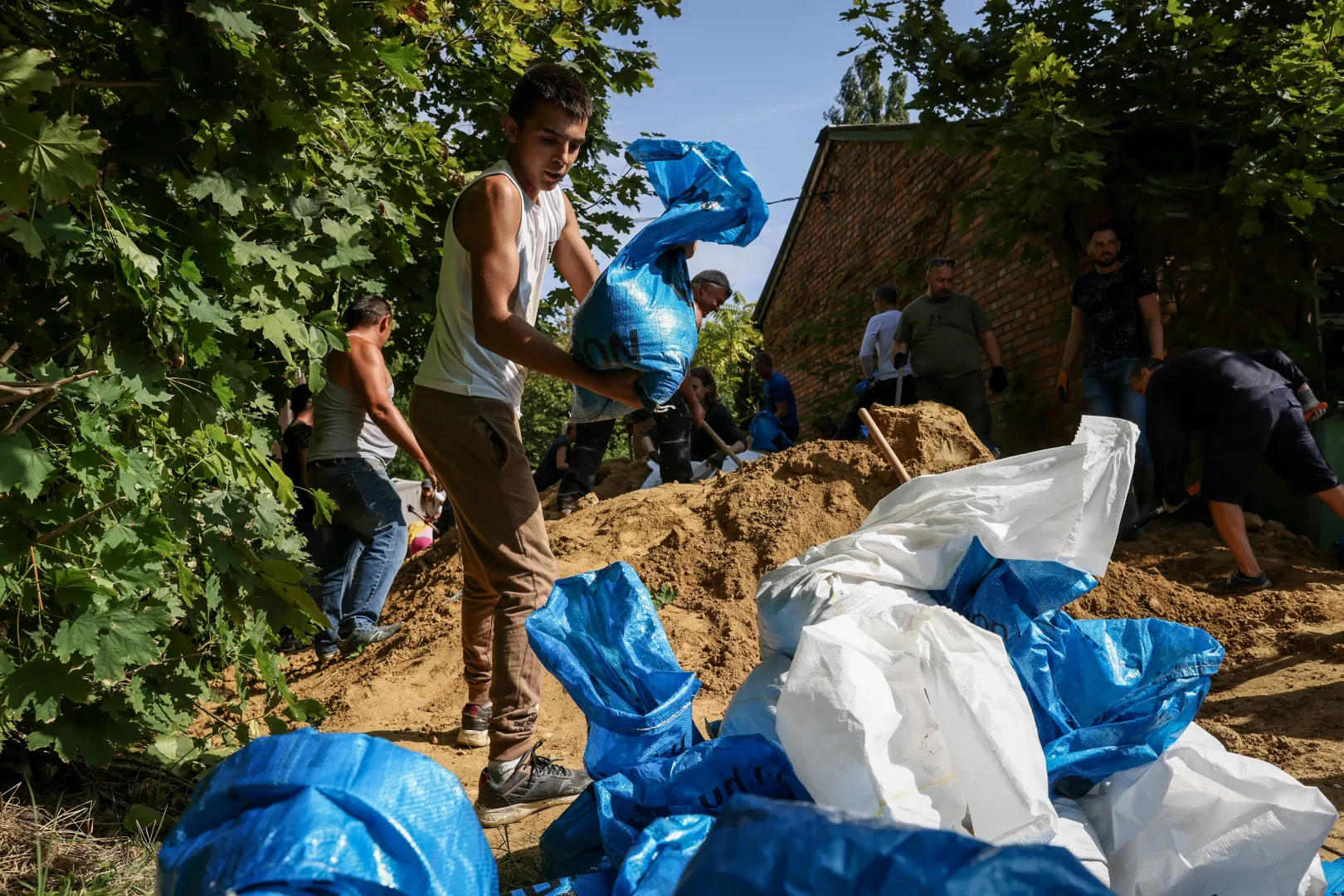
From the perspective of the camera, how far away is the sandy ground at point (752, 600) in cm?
362

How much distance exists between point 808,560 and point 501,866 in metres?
1.02

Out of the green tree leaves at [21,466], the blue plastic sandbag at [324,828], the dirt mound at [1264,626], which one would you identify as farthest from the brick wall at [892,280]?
the blue plastic sandbag at [324,828]

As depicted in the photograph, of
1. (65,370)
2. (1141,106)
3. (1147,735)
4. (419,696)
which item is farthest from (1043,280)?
(65,370)

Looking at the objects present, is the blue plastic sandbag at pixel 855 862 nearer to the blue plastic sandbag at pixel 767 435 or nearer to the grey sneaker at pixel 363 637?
the grey sneaker at pixel 363 637

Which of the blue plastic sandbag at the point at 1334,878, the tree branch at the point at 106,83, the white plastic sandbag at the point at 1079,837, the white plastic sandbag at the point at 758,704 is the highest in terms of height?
the tree branch at the point at 106,83

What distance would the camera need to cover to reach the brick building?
6.48 metres

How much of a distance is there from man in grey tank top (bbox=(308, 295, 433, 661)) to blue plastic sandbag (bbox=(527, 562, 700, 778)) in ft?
8.29

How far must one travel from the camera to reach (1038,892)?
0.81 m

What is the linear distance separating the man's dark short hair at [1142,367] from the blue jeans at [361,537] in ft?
14.0

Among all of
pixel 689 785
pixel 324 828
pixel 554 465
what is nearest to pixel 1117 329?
pixel 554 465

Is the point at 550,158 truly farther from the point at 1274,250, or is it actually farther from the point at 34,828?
the point at 1274,250

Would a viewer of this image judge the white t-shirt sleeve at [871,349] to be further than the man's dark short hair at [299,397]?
Yes

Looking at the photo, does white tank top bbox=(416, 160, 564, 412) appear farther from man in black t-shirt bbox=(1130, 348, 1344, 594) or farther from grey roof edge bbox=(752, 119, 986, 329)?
grey roof edge bbox=(752, 119, 986, 329)

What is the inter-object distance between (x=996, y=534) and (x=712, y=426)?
6.39 m
